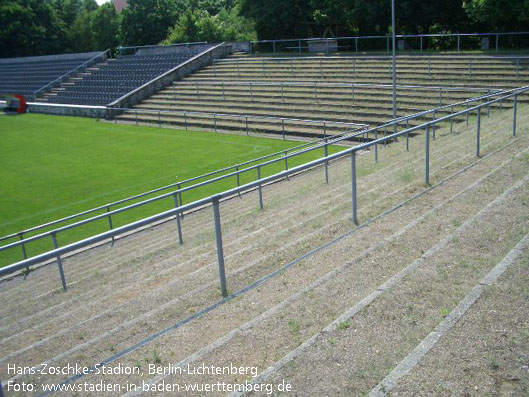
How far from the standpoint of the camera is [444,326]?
→ 4.54 metres

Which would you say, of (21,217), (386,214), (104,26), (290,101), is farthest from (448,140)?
(104,26)

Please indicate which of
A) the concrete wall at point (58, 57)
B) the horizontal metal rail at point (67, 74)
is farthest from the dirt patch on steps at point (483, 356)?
the concrete wall at point (58, 57)

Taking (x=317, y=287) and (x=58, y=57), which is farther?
(x=58, y=57)

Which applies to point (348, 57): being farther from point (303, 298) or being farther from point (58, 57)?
point (58, 57)

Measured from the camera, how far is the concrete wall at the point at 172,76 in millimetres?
34188

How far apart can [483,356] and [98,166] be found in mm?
18309

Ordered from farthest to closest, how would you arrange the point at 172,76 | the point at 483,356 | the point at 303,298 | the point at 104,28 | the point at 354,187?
the point at 104,28
the point at 172,76
the point at 354,187
the point at 303,298
the point at 483,356

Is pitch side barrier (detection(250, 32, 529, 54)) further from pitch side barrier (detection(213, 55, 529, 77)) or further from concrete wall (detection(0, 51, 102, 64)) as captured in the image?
concrete wall (detection(0, 51, 102, 64))

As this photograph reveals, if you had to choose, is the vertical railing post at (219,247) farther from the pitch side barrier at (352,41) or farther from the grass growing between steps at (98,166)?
the pitch side barrier at (352,41)

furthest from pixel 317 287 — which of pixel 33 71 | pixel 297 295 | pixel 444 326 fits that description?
pixel 33 71

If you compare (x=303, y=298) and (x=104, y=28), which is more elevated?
(x=104, y=28)

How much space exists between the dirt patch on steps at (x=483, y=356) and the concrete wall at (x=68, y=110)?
3182 centimetres

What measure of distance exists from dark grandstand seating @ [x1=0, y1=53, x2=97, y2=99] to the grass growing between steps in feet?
55.6

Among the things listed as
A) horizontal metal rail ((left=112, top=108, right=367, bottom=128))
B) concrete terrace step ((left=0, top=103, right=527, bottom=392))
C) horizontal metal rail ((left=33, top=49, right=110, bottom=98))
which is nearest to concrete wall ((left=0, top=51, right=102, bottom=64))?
horizontal metal rail ((left=33, top=49, right=110, bottom=98))
